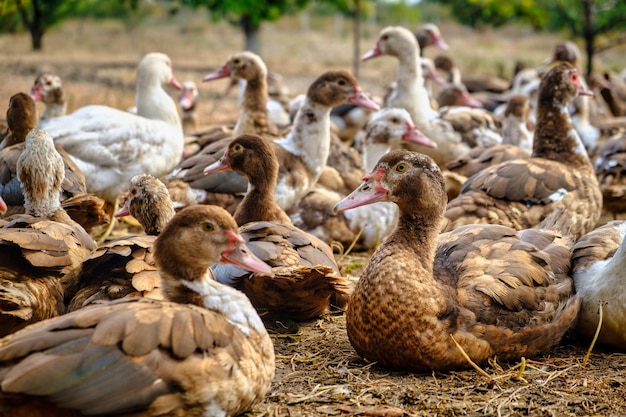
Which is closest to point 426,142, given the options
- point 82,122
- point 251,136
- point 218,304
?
point 251,136

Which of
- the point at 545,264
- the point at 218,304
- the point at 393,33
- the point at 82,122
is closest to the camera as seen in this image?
the point at 218,304

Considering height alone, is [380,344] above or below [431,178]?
below

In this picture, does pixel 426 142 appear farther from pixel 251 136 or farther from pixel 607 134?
pixel 607 134

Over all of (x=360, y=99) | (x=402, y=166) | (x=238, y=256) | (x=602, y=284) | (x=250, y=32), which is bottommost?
(x=250, y=32)

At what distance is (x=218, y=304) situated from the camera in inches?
165

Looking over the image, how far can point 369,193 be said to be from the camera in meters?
5.07

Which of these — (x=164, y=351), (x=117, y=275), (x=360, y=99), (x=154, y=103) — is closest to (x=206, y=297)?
(x=164, y=351)

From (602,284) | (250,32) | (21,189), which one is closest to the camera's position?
(602,284)

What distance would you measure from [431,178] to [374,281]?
2.34 feet

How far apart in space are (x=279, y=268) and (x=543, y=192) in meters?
2.67

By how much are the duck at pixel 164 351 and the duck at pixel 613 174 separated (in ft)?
18.1

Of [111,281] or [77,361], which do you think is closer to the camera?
[77,361]

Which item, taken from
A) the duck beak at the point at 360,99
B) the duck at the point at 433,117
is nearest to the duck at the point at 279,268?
the duck beak at the point at 360,99

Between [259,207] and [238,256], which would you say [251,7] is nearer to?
[259,207]
